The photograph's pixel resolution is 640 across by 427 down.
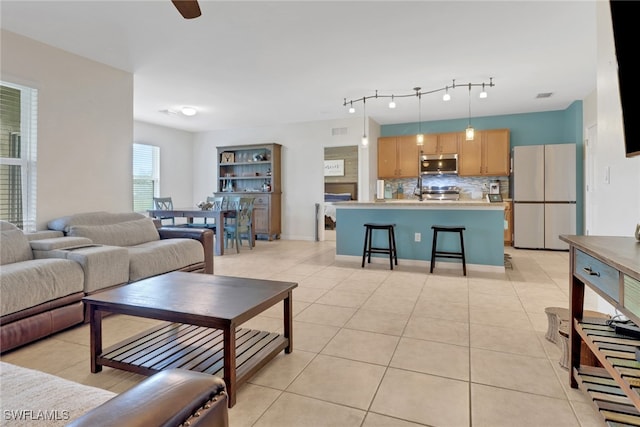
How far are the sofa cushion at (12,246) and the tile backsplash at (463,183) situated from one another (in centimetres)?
633

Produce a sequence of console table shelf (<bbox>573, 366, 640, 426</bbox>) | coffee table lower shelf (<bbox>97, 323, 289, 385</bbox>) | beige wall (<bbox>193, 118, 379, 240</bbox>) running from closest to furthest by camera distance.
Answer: console table shelf (<bbox>573, 366, 640, 426</bbox>) < coffee table lower shelf (<bbox>97, 323, 289, 385</bbox>) < beige wall (<bbox>193, 118, 379, 240</bbox>)

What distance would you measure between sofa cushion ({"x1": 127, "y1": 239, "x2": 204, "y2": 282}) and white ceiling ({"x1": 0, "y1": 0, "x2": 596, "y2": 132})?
2.13 m

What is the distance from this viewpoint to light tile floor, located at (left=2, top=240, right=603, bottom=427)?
154cm

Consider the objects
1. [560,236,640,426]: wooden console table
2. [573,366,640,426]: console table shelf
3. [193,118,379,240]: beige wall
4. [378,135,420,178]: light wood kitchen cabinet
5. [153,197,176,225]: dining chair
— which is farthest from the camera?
[378,135,420,178]: light wood kitchen cabinet

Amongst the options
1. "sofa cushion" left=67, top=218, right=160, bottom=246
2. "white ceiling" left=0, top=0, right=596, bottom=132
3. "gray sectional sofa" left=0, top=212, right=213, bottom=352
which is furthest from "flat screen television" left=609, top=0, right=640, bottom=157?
"sofa cushion" left=67, top=218, right=160, bottom=246

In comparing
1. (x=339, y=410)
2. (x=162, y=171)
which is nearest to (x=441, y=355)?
(x=339, y=410)

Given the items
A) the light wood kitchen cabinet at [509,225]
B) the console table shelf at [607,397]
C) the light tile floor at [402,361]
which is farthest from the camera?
the light wood kitchen cabinet at [509,225]

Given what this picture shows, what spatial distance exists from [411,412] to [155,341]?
5.27 feet

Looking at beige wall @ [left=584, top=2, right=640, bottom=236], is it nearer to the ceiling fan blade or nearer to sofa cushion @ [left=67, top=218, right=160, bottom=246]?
the ceiling fan blade

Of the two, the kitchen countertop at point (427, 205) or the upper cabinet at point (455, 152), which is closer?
the kitchen countertop at point (427, 205)

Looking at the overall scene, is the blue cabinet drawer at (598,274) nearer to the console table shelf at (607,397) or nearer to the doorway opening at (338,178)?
the console table shelf at (607,397)

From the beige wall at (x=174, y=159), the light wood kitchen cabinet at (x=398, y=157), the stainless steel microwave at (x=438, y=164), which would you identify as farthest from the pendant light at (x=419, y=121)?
the beige wall at (x=174, y=159)

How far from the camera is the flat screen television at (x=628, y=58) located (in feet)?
4.56

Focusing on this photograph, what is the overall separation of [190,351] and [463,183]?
6.48 meters
